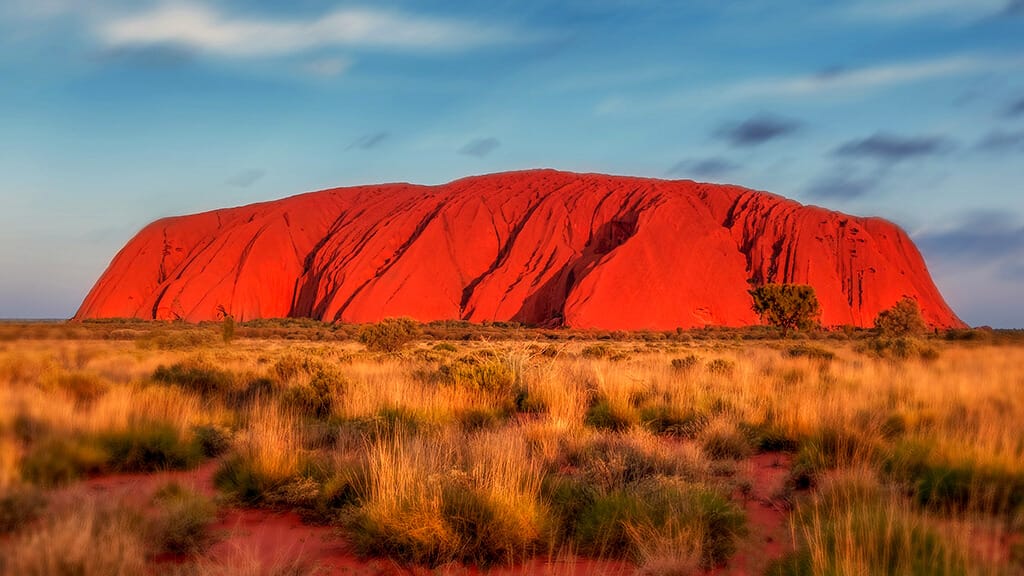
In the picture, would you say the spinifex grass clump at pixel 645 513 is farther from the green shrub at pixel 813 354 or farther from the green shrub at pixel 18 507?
the green shrub at pixel 813 354

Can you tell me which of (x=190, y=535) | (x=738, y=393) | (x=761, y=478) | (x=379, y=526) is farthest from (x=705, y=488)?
(x=738, y=393)

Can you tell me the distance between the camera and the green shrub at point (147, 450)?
690 centimetres

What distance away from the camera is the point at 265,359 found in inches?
736

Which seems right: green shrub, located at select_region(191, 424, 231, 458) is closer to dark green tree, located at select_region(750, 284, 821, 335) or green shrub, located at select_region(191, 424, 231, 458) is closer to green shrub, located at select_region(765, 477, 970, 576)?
green shrub, located at select_region(765, 477, 970, 576)

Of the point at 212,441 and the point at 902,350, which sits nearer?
the point at 212,441

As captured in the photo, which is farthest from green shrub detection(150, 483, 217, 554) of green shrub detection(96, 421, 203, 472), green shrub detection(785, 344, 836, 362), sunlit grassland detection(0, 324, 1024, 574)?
green shrub detection(785, 344, 836, 362)

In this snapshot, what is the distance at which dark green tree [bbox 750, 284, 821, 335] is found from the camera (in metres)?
40.6

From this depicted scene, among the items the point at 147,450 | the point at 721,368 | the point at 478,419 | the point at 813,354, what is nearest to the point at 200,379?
the point at 147,450

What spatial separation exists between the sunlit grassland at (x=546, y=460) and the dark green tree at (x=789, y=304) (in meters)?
29.9

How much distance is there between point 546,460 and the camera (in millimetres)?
6250

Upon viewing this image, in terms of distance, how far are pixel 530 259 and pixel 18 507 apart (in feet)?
174

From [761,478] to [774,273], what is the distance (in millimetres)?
53022

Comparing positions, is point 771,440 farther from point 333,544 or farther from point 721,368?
point 721,368

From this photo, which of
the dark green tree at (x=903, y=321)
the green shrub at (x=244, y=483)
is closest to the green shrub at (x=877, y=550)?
the green shrub at (x=244, y=483)
